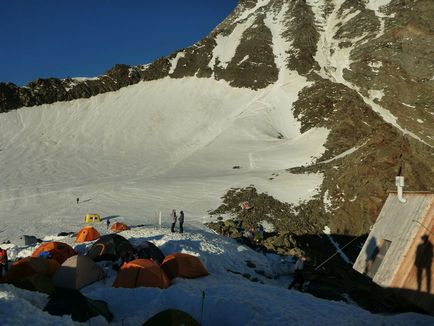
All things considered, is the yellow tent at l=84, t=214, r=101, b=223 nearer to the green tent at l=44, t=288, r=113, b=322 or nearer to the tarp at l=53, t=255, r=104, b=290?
the tarp at l=53, t=255, r=104, b=290

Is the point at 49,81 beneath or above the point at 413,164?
above

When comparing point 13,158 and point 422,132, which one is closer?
point 13,158

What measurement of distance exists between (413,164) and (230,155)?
25.5 m

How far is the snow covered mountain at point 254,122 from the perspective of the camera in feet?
122

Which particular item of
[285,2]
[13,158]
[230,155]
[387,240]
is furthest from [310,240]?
[285,2]

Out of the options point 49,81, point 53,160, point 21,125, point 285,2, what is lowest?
point 53,160

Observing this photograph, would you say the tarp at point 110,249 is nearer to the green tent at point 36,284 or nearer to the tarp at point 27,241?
the green tent at point 36,284

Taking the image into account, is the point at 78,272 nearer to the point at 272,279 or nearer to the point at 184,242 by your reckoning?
the point at 184,242

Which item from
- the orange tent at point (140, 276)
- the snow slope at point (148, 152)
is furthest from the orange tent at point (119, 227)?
the orange tent at point (140, 276)

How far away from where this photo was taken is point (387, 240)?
12578mm

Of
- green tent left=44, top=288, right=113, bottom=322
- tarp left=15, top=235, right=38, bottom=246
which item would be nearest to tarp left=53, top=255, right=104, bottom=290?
green tent left=44, top=288, right=113, bottom=322

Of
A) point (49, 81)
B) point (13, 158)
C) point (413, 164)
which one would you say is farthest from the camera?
point (49, 81)

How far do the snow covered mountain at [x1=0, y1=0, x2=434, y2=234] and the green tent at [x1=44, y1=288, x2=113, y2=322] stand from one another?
22.3 m

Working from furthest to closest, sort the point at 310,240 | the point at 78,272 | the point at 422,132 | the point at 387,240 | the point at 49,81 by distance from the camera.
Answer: the point at 49,81, the point at 422,132, the point at 310,240, the point at 78,272, the point at 387,240
